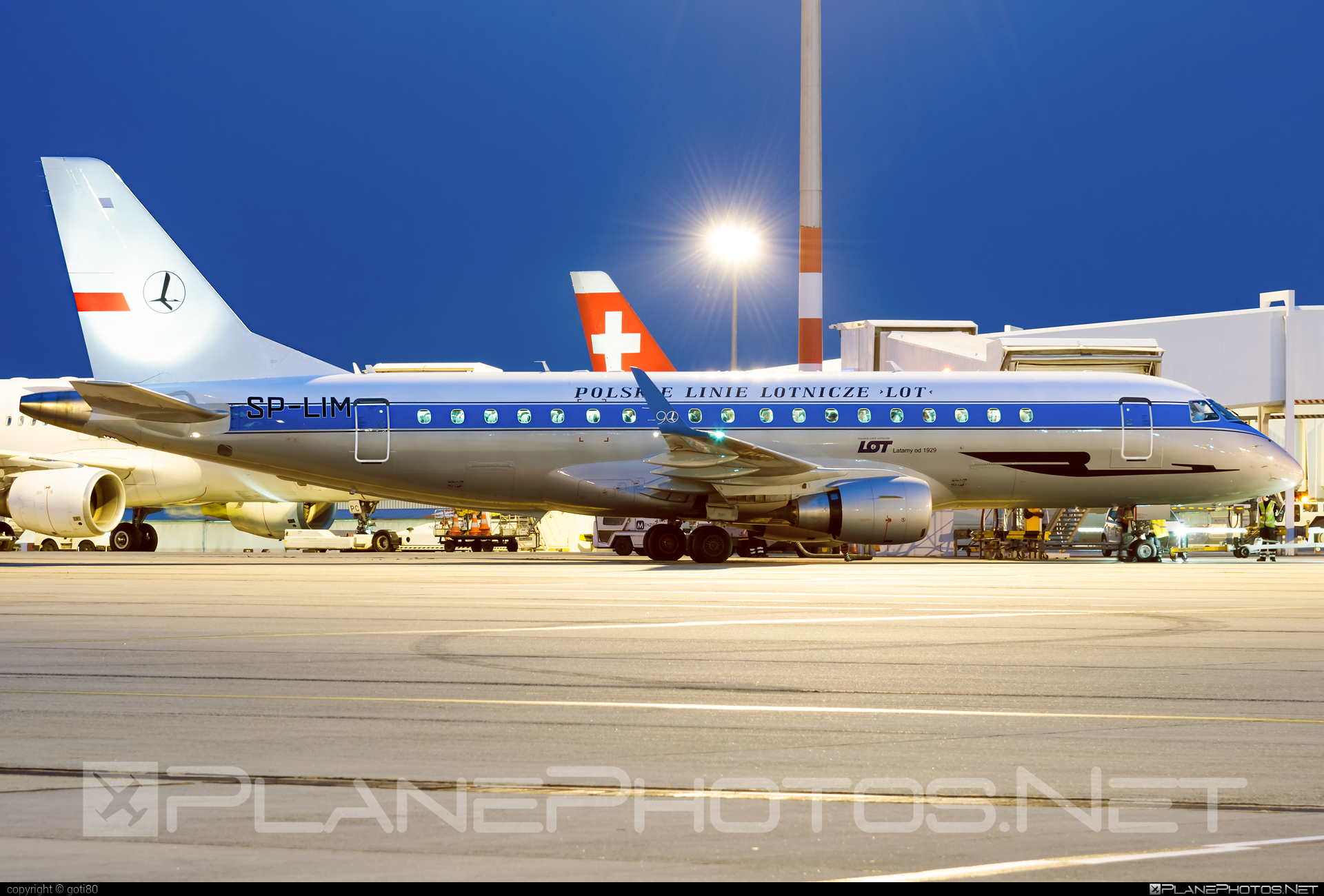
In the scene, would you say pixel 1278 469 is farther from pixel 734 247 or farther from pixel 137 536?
pixel 137 536

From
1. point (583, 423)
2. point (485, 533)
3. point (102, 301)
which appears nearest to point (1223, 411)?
point (583, 423)

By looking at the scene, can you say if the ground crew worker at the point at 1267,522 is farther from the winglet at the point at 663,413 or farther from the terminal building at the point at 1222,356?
the winglet at the point at 663,413

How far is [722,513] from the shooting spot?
87.4 feet

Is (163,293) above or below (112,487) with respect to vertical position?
above

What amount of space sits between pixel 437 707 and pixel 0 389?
3576 centimetres

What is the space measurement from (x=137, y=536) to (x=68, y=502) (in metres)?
7.52

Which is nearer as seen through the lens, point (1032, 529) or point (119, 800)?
point (119, 800)

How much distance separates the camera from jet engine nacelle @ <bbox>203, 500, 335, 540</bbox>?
37.3 meters

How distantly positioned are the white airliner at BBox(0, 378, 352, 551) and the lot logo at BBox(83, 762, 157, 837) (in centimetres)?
2507

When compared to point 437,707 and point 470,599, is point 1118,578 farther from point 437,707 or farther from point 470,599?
point 437,707

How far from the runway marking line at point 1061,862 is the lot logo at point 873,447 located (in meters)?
22.5

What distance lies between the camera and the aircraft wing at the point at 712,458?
973 inches

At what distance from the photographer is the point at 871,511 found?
2481 centimetres
